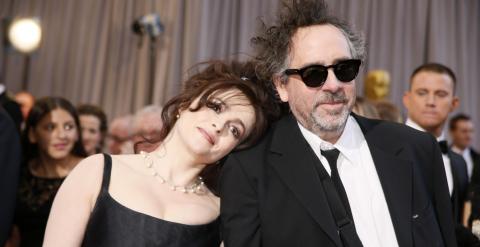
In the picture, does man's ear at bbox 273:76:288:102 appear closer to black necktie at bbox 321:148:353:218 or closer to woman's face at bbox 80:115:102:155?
black necktie at bbox 321:148:353:218

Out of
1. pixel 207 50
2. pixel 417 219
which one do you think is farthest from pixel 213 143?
pixel 207 50

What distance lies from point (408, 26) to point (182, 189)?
547cm

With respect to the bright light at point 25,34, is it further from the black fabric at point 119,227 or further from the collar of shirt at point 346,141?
the collar of shirt at point 346,141

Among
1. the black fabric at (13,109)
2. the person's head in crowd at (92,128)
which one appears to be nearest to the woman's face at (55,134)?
the black fabric at (13,109)

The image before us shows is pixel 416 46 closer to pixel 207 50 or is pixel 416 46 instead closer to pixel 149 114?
pixel 207 50

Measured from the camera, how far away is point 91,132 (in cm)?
449

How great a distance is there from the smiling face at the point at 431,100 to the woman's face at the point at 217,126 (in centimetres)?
171

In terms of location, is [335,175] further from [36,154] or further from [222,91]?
[36,154]

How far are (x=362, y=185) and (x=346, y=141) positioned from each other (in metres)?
0.20

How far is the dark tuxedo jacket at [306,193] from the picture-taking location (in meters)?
1.89

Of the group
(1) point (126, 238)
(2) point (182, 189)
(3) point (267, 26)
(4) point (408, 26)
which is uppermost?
(4) point (408, 26)

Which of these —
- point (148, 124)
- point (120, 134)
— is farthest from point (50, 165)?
point (120, 134)

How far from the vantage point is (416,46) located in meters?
7.07

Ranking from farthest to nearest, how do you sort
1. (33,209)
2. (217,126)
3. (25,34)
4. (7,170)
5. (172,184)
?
(25,34) → (33,209) → (7,170) → (172,184) → (217,126)
